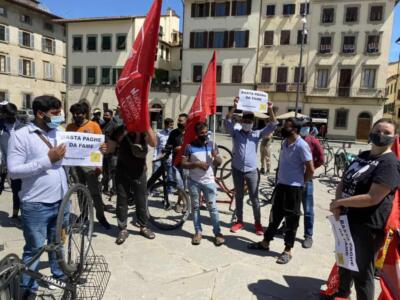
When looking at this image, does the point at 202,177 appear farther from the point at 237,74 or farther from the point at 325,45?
the point at 325,45

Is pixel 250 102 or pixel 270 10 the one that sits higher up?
pixel 270 10

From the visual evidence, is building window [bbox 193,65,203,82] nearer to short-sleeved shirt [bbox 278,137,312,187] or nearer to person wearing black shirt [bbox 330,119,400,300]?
short-sleeved shirt [bbox 278,137,312,187]

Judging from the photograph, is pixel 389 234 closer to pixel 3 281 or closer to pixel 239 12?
pixel 3 281

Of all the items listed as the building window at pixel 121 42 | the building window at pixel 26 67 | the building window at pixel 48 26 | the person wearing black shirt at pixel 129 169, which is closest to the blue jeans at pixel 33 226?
the person wearing black shirt at pixel 129 169

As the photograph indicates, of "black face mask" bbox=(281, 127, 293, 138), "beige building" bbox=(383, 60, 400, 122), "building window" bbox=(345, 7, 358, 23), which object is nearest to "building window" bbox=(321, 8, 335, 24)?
"building window" bbox=(345, 7, 358, 23)

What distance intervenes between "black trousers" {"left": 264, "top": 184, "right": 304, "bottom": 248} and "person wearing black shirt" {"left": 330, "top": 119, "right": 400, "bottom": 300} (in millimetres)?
1381

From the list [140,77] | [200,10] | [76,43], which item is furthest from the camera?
[76,43]

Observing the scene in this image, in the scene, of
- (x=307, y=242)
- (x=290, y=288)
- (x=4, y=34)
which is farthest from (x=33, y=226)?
(x=4, y=34)

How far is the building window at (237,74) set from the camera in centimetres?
3600

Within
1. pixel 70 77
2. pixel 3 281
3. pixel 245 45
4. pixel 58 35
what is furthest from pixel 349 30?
pixel 3 281

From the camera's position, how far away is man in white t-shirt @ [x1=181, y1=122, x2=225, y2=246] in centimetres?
492

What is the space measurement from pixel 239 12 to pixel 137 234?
34.2 metres

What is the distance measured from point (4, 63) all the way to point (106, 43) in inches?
432

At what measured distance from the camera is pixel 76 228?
11.4ft
